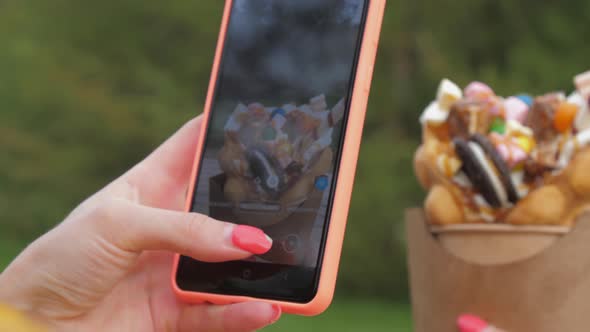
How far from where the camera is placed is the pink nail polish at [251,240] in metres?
0.59

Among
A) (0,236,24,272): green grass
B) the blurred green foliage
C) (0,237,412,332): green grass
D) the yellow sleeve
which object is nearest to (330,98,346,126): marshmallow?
the yellow sleeve

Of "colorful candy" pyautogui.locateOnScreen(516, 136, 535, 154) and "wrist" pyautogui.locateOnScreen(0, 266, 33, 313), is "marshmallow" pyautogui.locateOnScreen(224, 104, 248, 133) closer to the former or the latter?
"wrist" pyautogui.locateOnScreen(0, 266, 33, 313)

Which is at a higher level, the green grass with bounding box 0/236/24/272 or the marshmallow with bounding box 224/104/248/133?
the marshmallow with bounding box 224/104/248/133

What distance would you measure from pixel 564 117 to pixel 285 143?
1.23 feet

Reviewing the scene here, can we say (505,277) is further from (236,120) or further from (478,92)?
(236,120)

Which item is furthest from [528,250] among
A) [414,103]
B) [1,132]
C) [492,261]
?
[1,132]

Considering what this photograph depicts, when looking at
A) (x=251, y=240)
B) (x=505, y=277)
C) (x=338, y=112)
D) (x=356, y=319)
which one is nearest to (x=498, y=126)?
(x=505, y=277)

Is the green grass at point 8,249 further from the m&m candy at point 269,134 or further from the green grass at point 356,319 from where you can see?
the m&m candy at point 269,134

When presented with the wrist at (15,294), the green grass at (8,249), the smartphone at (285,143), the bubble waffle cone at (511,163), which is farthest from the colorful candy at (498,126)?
the green grass at (8,249)

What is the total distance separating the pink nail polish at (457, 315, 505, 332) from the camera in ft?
2.63

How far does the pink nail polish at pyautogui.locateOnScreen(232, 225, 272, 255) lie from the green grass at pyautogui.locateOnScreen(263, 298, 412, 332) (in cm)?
193

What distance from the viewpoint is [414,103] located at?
3020 mm

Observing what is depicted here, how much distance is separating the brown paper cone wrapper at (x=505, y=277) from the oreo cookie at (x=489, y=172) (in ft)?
0.14

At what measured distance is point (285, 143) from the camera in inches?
A: 25.9
